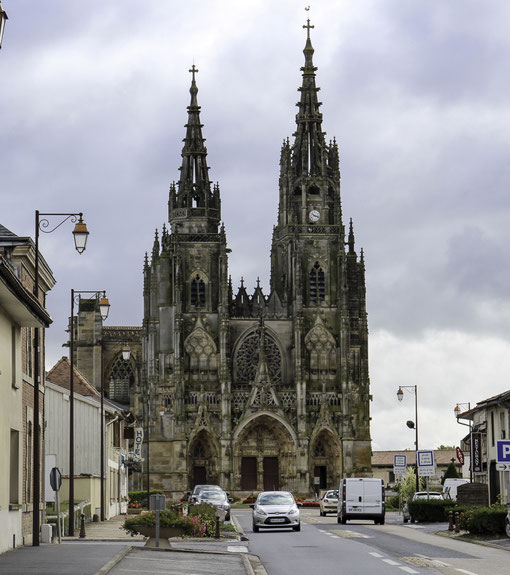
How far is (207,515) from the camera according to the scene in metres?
37.8

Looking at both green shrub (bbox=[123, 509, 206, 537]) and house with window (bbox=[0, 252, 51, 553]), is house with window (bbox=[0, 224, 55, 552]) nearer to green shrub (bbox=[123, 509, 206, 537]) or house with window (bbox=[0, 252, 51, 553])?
house with window (bbox=[0, 252, 51, 553])

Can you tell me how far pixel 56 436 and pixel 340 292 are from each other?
55.9 meters

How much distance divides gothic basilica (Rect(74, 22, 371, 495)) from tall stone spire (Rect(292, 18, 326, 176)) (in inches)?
16.6

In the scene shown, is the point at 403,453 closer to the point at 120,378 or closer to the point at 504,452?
the point at 120,378

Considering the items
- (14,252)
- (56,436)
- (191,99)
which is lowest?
(56,436)

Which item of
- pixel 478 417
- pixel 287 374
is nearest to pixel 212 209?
pixel 287 374

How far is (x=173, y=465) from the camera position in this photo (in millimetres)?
98875

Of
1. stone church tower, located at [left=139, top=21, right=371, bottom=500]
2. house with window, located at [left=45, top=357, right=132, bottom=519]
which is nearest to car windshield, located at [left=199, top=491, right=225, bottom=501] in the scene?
house with window, located at [left=45, top=357, right=132, bottom=519]

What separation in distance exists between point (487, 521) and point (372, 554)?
8.72 metres

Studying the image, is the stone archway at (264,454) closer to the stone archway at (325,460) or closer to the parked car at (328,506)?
the stone archway at (325,460)

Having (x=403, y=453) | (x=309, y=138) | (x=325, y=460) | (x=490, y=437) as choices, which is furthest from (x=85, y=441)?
(x=403, y=453)

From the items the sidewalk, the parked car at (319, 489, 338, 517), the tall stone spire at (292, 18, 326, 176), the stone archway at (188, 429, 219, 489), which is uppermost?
the tall stone spire at (292, 18, 326, 176)

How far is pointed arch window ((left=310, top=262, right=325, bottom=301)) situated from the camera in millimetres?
105000

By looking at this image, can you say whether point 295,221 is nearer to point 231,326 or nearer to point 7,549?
point 231,326
